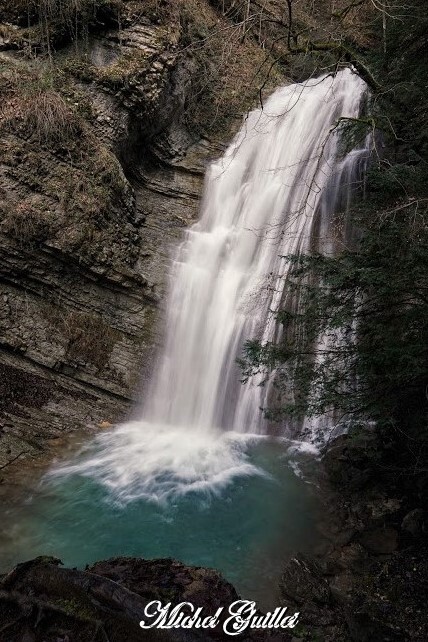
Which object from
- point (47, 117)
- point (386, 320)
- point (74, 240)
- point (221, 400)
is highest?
point (47, 117)

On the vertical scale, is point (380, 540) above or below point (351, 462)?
below

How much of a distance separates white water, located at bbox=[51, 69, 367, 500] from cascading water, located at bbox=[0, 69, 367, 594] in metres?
0.03

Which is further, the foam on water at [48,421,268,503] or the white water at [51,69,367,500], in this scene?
the white water at [51,69,367,500]

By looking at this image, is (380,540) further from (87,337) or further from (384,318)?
(87,337)

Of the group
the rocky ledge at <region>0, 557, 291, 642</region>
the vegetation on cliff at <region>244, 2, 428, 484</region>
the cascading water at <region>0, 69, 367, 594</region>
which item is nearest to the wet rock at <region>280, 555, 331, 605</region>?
the cascading water at <region>0, 69, 367, 594</region>

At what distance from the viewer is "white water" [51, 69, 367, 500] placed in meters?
6.77

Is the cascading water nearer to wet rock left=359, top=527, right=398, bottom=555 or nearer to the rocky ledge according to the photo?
wet rock left=359, top=527, right=398, bottom=555

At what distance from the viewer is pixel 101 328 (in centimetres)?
816

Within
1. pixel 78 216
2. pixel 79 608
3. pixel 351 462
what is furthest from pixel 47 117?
pixel 79 608

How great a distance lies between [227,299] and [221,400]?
2167 mm

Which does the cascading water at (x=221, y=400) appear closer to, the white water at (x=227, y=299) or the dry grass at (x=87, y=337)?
the white water at (x=227, y=299)

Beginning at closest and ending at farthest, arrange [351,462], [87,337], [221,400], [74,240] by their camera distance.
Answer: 1. [351,462]
2. [74,240]
3. [87,337]
4. [221,400]

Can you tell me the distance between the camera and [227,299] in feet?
29.3

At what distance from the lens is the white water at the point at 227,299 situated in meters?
6.77
